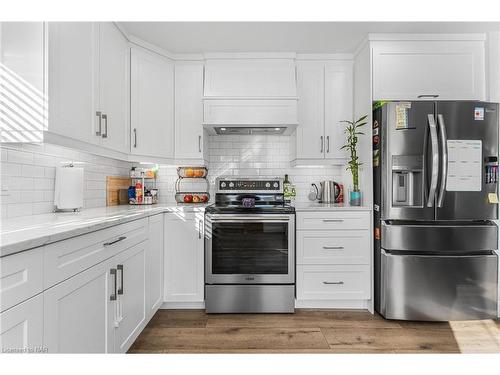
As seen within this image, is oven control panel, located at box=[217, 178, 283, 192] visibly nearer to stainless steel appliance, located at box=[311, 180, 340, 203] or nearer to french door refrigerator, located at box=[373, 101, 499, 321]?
stainless steel appliance, located at box=[311, 180, 340, 203]

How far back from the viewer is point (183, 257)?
2750 mm

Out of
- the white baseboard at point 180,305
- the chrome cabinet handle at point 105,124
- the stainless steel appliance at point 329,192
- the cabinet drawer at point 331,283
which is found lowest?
the white baseboard at point 180,305

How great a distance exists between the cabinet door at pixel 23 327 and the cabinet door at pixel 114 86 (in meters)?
1.47

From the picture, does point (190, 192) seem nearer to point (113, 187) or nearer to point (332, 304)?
point (113, 187)

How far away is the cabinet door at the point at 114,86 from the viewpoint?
90.0 inches

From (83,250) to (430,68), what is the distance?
301cm

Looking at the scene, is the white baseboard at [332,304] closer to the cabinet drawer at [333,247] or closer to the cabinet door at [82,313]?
the cabinet drawer at [333,247]

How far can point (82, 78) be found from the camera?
1.96m

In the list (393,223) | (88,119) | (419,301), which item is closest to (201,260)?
(88,119)

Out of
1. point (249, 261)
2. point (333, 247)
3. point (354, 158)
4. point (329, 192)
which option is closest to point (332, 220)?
point (333, 247)

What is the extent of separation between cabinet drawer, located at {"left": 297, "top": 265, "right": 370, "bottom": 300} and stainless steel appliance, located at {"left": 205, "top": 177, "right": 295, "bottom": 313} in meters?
0.12

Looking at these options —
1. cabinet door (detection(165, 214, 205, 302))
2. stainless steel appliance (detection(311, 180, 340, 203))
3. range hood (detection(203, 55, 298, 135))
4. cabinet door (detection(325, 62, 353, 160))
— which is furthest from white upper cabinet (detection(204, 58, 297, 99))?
cabinet door (detection(165, 214, 205, 302))

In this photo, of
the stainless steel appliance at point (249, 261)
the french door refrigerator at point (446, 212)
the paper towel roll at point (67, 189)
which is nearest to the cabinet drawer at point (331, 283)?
the stainless steel appliance at point (249, 261)

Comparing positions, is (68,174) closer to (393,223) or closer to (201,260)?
(201,260)
